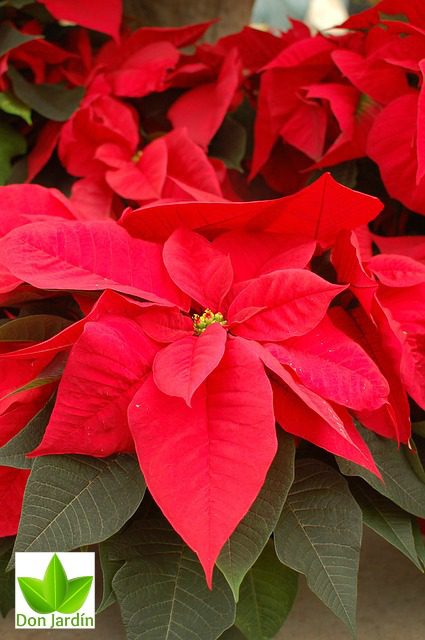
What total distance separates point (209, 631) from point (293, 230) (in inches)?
8.4

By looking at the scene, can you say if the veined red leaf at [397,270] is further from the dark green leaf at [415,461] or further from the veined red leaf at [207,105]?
the veined red leaf at [207,105]

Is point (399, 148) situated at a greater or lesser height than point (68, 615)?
greater

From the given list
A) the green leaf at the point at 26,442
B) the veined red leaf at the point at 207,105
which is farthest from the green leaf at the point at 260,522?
the veined red leaf at the point at 207,105

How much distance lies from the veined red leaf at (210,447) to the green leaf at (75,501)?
4cm

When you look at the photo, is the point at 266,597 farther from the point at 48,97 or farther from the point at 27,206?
the point at 48,97

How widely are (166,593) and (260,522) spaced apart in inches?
2.4

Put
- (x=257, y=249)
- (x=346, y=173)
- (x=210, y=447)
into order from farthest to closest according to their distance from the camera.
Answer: (x=346, y=173) → (x=257, y=249) → (x=210, y=447)

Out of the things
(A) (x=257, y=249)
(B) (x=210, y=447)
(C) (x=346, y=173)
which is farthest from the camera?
(C) (x=346, y=173)

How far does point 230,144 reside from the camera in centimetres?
65

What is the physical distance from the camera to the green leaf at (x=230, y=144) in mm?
640

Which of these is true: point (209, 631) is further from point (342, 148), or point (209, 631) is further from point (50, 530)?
point (342, 148)

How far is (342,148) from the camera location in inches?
22.5

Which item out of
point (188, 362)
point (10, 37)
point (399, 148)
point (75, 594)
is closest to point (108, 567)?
point (75, 594)

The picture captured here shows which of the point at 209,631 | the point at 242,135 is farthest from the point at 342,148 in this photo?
the point at 209,631
